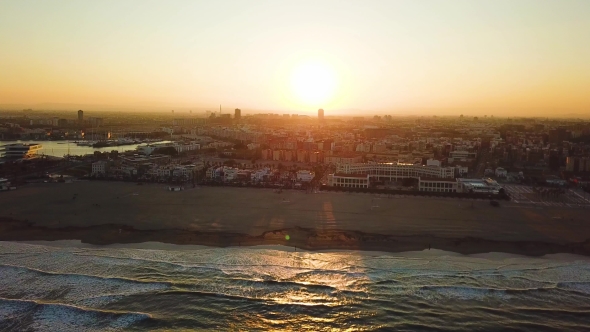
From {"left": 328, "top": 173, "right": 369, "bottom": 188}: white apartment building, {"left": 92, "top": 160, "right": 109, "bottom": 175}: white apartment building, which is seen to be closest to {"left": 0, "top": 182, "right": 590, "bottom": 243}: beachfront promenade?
{"left": 328, "top": 173, "right": 369, "bottom": 188}: white apartment building

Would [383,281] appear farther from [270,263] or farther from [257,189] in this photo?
[257,189]

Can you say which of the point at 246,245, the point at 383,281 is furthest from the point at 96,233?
the point at 383,281

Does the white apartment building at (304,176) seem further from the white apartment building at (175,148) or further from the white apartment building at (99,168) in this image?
the white apartment building at (175,148)

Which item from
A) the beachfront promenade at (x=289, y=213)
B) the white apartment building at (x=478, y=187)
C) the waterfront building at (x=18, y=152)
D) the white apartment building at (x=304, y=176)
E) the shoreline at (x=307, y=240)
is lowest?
the shoreline at (x=307, y=240)

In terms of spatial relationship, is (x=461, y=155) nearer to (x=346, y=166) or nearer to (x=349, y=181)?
(x=346, y=166)

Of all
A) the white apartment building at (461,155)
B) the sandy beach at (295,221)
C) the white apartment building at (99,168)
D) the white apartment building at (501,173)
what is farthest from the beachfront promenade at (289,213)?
the white apartment building at (461,155)

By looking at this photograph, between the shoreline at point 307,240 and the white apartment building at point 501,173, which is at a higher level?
the white apartment building at point 501,173

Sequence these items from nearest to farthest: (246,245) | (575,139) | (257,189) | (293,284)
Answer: (293,284)
(246,245)
(257,189)
(575,139)
